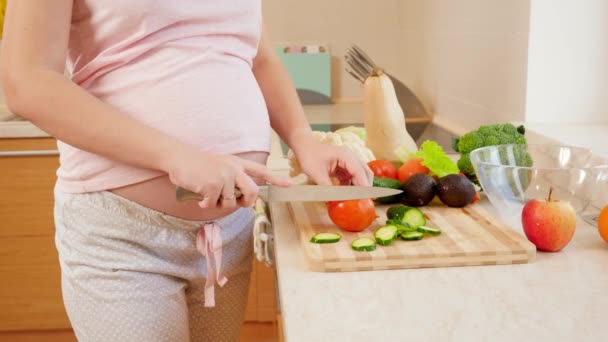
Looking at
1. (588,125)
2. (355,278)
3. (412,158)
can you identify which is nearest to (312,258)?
(355,278)

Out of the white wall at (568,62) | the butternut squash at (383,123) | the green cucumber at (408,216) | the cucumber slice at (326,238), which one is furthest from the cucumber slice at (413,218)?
the white wall at (568,62)

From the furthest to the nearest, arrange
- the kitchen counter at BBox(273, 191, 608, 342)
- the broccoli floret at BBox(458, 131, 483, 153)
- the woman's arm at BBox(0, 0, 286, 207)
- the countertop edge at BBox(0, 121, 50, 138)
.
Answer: the countertop edge at BBox(0, 121, 50, 138)
the broccoli floret at BBox(458, 131, 483, 153)
the woman's arm at BBox(0, 0, 286, 207)
the kitchen counter at BBox(273, 191, 608, 342)

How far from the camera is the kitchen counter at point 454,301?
78 centimetres

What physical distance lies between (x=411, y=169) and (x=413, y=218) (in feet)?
0.96

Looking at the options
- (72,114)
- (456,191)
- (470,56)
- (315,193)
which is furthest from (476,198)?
(470,56)

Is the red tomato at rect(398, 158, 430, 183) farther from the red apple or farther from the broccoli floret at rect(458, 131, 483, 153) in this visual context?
the red apple

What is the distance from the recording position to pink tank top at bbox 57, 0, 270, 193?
974 mm

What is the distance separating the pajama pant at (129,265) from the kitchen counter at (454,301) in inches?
5.0

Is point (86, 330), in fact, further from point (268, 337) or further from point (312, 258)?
point (268, 337)

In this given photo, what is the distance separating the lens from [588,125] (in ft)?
5.44

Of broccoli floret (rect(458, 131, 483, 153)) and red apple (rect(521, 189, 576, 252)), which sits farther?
broccoli floret (rect(458, 131, 483, 153))

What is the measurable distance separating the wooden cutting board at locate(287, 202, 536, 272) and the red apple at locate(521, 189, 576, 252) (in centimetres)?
2

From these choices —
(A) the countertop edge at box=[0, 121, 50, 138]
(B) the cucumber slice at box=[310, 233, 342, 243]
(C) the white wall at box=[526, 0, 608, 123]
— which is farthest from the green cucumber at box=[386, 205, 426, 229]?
(A) the countertop edge at box=[0, 121, 50, 138]

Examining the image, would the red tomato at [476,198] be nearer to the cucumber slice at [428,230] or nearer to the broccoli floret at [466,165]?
the broccoli floret at [466,165]
